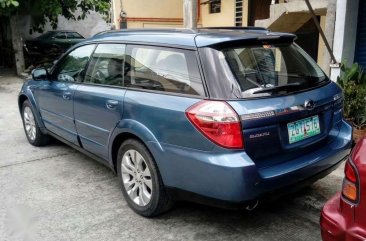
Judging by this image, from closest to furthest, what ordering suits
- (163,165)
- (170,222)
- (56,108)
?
(163,165) → (170,222) → (56,108)

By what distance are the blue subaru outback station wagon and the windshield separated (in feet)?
0.03

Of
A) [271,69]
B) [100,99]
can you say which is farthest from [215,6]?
[271,69]

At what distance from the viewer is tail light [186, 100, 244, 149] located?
2.67 metres

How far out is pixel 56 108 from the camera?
4684 millimetres

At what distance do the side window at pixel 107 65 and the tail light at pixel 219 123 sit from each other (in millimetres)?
1105

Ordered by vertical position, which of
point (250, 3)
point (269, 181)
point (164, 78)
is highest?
point (250, 3)

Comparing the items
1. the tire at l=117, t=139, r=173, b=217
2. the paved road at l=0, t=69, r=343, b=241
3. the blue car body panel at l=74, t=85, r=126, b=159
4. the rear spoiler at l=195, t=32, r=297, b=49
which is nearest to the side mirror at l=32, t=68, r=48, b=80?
the blue car body panel at l=74, t=85, r=126, b=159

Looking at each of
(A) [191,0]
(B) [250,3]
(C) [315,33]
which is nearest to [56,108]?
(A) [191,0]

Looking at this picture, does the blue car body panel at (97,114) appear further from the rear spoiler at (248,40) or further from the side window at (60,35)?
the side window at (60,35)

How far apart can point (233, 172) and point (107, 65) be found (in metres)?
1.89

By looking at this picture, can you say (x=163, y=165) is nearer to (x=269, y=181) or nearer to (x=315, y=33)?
(x=269, y=181)

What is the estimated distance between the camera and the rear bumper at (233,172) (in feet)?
8.71

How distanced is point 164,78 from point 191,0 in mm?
6105

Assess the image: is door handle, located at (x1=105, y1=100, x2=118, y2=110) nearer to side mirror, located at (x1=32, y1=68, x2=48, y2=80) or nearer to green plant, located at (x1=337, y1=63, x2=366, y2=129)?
side mirror, located at (x1=32, y1=68, x2=48, y2=80)
